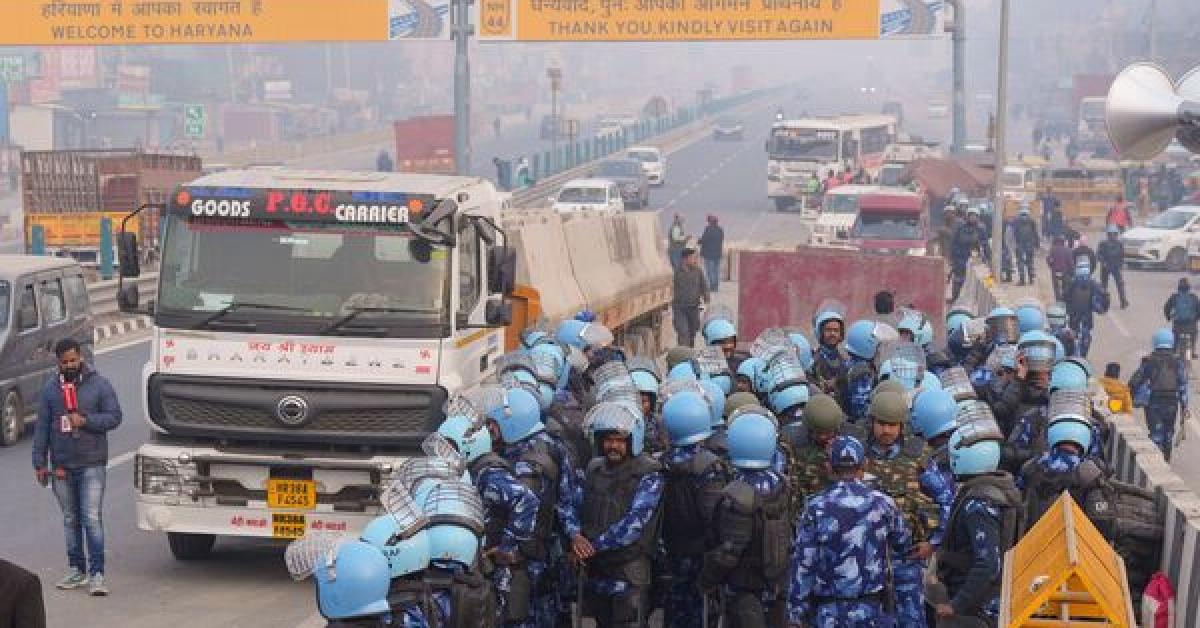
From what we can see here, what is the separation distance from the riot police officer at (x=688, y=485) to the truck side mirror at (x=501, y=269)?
3.63 meters

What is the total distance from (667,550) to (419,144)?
56.6 meters

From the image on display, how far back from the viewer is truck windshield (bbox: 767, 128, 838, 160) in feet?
215

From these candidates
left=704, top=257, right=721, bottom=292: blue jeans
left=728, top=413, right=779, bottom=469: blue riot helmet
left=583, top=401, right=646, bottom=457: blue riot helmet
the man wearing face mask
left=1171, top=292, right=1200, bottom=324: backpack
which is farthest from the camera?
left=704, top=257, right=721, bottom=292: blue jeans

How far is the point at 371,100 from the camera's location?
15775cm

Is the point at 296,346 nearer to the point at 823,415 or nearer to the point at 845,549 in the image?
the point at 823,415

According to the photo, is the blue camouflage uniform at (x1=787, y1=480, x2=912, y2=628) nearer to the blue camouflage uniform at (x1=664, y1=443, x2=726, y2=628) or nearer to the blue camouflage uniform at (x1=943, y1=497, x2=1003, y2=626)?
the blue camouflage uniform at (x1=943, y1=497, x2=1003, y2=626)

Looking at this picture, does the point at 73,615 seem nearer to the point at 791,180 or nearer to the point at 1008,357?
the point at 1008,357

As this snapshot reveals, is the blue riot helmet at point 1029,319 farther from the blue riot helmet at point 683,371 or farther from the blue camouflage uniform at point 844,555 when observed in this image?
the blue camouflage uniform at point 844,555

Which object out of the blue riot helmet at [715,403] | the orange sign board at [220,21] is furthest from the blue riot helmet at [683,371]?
the orange sign board at [220,21]

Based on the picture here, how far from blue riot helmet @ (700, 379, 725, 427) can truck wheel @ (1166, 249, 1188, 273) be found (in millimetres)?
39293

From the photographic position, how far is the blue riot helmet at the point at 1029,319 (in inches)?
650

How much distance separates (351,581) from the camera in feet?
24.0

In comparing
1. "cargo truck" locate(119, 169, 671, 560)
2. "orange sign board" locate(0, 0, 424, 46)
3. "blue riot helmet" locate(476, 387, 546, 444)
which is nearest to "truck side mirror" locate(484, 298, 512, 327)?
"cargo truck" locate(119, 169, 671, 560)

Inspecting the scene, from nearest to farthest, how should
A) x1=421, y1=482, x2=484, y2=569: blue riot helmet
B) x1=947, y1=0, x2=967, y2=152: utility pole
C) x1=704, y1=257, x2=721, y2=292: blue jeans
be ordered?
x1=421, y1=482, x2=484, y2=569: blue riot helmet, x1=704, y1=257, x2=721, y2=292: blue jeans, x1=947, y1=0, x2=967, y2=152: utility pole
